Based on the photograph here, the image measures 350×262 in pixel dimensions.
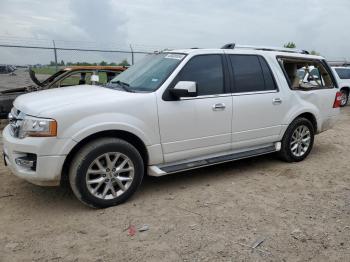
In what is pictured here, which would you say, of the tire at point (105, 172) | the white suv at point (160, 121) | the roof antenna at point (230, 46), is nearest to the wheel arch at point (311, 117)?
the white suv at point (160, 121)

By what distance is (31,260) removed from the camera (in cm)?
319

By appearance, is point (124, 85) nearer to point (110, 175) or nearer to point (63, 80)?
point (110, 175)

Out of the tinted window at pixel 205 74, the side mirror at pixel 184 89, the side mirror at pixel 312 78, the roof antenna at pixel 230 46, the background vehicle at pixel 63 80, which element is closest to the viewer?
the side mirror at pixel 184 89

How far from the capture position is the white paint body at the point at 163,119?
3861 millimetres

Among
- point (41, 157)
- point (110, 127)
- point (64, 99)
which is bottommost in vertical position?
point (41, 157)

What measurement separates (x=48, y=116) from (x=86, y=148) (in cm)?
52

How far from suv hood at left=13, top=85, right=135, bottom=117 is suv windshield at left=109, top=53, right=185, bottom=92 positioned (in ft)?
1.02

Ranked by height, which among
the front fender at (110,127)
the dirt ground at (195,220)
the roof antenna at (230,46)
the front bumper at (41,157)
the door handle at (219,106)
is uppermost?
the roof antenna at (230,46)

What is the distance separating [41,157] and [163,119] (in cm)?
144

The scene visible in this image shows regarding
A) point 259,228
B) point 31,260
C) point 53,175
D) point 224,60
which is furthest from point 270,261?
point 224,60

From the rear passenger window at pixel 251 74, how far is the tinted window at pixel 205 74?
0.27m

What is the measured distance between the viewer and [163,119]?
441 centimetres

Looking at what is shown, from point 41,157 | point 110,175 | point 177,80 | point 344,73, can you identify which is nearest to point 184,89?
point 177,80

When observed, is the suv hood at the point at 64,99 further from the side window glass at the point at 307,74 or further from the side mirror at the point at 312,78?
the side mirror at the point at 312,78
